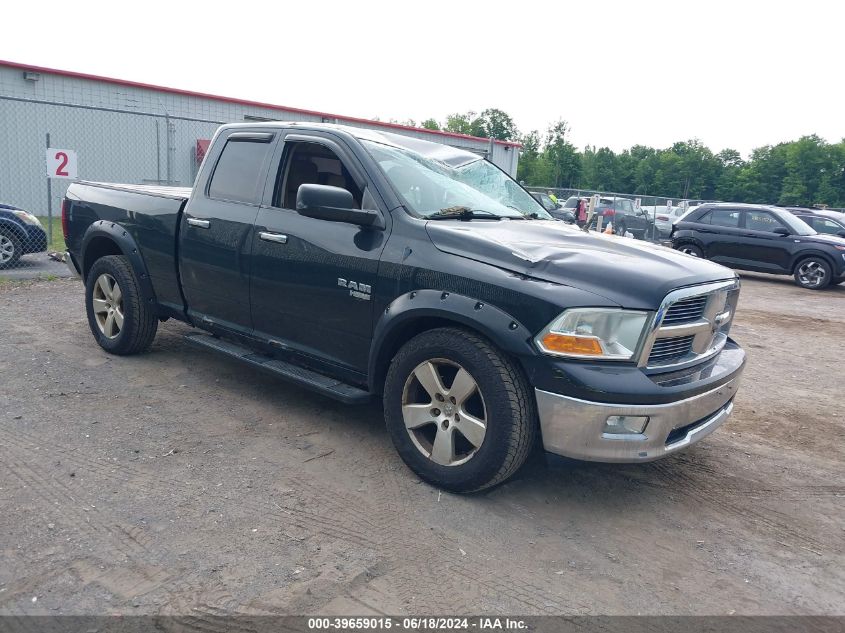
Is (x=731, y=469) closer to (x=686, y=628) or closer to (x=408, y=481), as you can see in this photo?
(x=686, y=628)

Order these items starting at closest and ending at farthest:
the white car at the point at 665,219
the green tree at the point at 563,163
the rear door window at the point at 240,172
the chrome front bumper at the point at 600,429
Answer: the chrome front bumper at the point at 600,429 < the rear door window at the point at 240,172 < the white car at the point at 665,219 < the green tree at the point at 563,163

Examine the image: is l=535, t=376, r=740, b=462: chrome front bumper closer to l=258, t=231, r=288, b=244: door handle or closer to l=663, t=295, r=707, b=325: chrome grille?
l=663, t=295, r=707, b=325: chrome grille

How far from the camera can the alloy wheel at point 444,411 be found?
3.45 m

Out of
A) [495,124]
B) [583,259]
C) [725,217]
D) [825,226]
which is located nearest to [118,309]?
[583,259]

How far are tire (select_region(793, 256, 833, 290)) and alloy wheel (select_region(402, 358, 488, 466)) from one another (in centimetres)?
1316

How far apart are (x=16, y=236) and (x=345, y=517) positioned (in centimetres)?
892

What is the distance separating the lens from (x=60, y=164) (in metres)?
10.4

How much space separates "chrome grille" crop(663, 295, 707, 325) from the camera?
3349 mm

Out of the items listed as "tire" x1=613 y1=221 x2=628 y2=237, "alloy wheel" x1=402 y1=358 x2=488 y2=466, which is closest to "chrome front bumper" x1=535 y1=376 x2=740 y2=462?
"alloy wheel" x1=402 y1=358 x2=488 y2=466

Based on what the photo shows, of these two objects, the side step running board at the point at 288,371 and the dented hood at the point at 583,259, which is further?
the side step running board at the point at 288,371

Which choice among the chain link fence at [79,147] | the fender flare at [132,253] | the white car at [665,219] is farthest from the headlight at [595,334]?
the white car at [665,219]

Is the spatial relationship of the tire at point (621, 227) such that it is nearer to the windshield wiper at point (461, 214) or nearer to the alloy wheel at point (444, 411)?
the windshield wiper at point (461, 214)

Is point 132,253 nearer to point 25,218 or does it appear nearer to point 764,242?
point 25,218

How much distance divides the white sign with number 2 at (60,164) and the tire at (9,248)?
110 cm
